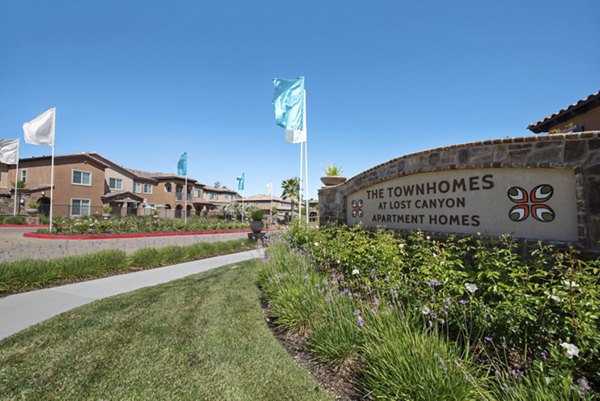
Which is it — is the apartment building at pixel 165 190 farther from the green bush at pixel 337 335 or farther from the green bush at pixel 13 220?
the green bush at pixel 337 335

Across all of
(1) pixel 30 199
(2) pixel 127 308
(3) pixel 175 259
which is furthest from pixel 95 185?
(2) pixel 127 308

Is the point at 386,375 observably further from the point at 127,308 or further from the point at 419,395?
the point at 127,308

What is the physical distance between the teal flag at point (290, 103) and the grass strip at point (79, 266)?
6.48m

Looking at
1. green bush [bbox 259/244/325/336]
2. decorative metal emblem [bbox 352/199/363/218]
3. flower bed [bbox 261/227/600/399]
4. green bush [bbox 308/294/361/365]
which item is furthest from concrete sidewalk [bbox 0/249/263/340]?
decorative metal emblem [bbox 352/199/363/218]

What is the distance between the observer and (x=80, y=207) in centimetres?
3019

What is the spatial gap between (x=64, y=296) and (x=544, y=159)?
9.05 metres

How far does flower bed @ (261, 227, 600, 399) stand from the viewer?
195 cm

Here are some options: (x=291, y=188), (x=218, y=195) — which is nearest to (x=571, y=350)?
(x=291, y=188)

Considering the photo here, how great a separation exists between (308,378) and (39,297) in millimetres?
6177

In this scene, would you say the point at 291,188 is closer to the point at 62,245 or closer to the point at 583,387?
the point at 62,245

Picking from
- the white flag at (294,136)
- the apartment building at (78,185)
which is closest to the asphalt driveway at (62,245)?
the white flag at (294,136)

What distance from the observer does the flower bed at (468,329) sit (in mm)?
1954

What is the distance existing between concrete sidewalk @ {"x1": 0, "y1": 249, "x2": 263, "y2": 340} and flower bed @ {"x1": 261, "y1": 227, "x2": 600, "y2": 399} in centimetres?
409

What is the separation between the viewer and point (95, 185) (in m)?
32.1
